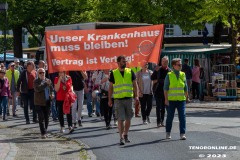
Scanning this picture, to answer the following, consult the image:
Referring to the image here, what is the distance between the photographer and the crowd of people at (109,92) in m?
15.1

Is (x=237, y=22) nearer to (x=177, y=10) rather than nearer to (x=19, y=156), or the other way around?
(x=177, y=10)

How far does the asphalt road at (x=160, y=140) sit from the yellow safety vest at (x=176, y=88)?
0.87m

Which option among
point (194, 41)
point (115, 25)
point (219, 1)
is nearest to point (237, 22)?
point (219, 1)

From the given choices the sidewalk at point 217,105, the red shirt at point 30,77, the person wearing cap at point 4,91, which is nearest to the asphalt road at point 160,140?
the red shirt at point 30,77

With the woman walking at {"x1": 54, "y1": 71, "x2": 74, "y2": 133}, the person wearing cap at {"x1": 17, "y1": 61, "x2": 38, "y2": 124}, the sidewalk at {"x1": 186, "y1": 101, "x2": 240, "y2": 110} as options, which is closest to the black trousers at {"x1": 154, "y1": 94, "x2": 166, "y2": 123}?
the woman walking at {"x1": 54, "y1": 71, "x2": 74, "y2": 133}

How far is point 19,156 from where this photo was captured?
44.1 ft

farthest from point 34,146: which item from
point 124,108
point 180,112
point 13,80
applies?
point 13,80

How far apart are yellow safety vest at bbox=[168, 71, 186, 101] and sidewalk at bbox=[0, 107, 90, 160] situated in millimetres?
2130

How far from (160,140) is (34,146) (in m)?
2.59

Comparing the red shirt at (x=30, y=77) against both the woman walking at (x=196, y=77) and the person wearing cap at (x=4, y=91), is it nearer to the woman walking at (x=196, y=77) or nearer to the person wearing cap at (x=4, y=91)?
the person wearing cap at (x=4, y=91)

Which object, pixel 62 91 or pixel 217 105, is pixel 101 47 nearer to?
pixel 62 91

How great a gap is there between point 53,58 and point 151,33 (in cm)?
Answer: 235

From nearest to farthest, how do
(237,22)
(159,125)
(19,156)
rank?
(19,156) < (159,125) < (237,22)

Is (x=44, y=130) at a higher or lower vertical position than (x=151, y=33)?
lower
